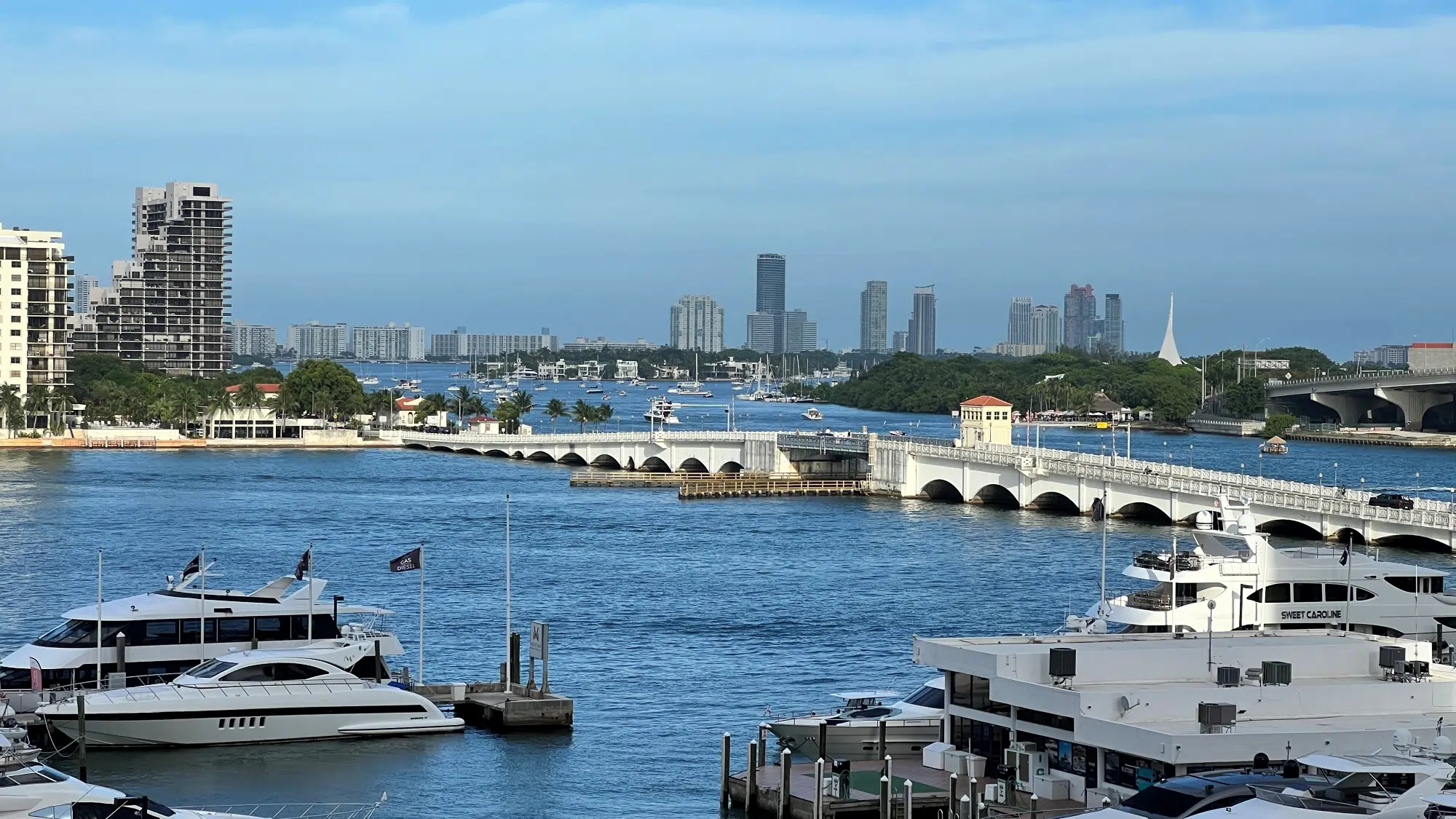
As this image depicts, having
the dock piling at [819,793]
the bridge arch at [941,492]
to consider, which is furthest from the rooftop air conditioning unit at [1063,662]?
the bridge arch at [941,492]

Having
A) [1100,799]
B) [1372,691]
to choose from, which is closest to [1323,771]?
[1100,799]

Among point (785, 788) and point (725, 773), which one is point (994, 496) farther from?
point (785, 788)

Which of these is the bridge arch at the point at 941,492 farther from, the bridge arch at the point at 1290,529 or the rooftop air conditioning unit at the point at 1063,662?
the rooftop air conditioning unit at the point at 1063,662

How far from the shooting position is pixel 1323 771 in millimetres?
25969

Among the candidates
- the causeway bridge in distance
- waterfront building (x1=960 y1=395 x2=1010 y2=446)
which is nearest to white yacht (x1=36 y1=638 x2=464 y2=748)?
the causeway bridge in distance

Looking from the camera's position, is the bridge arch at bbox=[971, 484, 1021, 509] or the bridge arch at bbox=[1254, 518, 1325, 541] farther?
the bridge arch at bbox=[971, 484, 1021, 509]

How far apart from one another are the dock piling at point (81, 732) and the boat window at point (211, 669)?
103 inches

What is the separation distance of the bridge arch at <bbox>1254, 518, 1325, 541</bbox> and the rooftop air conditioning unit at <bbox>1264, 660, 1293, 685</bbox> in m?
64.0

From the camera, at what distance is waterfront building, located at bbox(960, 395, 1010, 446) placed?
133 m

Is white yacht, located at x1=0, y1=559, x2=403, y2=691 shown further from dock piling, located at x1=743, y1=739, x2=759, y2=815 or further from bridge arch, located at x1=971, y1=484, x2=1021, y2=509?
bridge arch, located at x1=971, y1=484, x2=1021, y2=509

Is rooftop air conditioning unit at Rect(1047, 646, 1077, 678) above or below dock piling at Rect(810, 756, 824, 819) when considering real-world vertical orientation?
above

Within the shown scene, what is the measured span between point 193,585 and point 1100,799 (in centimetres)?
2581

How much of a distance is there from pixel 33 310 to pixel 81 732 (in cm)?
17059

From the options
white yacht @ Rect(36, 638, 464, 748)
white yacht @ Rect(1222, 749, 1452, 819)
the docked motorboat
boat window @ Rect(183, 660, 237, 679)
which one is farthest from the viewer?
boat window @ Rect(183, 660, 237, 679)
